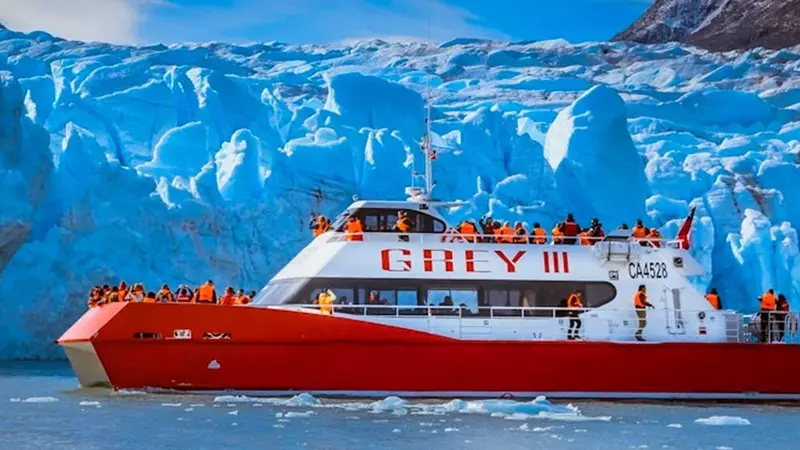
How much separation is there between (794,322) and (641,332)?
2.36 meters

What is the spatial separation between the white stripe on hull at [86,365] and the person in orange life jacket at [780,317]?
9.56m

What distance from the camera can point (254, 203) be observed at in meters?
27.8

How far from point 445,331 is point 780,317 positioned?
5260 millimetres

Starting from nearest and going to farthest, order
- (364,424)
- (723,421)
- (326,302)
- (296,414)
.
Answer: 1. (364,424)
2. (296,414)
3. (723,421)
4. (326,302)

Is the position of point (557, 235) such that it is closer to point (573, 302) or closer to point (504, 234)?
point (504, 234)

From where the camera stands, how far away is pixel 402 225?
655 inches

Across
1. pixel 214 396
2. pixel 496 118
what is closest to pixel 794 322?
pixel 214 396

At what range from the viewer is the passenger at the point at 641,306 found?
16.8 m

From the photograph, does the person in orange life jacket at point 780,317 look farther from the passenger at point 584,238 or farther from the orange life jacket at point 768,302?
the passenger at point 584,238

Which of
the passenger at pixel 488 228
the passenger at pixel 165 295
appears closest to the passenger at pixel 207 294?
the passenger at pixel 165 295

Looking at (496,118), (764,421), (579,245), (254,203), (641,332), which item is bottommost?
(764,421)

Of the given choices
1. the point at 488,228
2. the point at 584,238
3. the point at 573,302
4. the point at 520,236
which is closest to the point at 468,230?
the point at 488,228


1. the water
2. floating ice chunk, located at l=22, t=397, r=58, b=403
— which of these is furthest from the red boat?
floating ice chunk, located at l=22, t=397, r=58, b=403

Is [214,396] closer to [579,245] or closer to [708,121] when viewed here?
[579,245]
